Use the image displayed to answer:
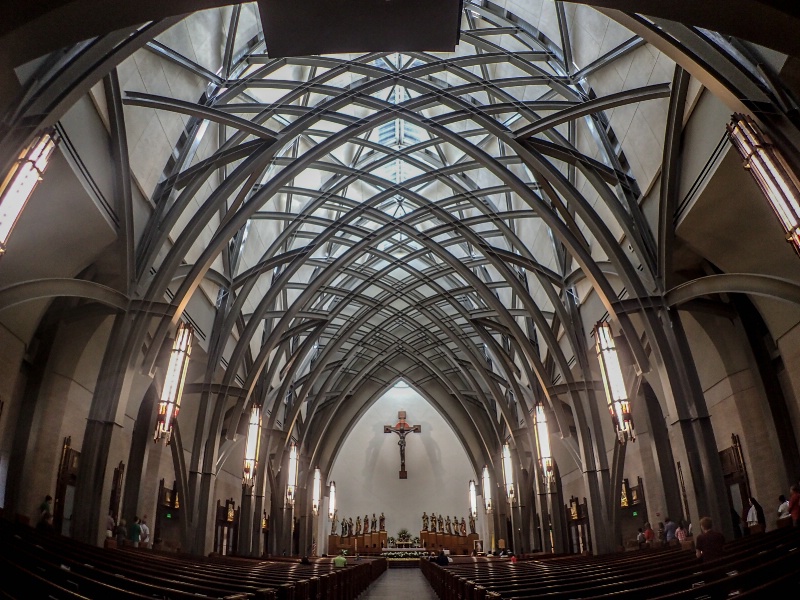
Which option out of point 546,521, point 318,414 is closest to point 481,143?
point 546,521

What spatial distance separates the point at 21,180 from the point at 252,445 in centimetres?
1725

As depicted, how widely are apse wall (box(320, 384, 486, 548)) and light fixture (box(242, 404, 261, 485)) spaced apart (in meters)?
23.4

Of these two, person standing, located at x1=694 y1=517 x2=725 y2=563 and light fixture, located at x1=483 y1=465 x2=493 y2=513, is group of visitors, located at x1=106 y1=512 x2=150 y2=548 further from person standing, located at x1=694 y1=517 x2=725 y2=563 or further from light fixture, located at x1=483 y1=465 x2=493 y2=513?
light fixture, located at x1=483 y1=465 x2=493 y2=513

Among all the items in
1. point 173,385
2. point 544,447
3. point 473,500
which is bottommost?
point 473,500

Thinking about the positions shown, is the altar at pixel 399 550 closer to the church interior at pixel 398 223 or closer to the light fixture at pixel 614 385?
the church interior at pixel 398 223

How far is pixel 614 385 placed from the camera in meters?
16.6

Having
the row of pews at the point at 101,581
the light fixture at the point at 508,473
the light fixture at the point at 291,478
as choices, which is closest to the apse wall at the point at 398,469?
the light fixture at the point at 508,473

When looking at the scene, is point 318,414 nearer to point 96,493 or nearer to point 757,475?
point 96,493

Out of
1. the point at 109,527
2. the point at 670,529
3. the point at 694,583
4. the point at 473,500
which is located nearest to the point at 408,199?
the point at 670,529

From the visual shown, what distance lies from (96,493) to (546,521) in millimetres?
20784

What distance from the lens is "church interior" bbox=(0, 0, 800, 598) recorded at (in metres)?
9.02

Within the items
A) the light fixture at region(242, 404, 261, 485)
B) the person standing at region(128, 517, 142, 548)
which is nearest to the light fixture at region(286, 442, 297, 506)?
the light fixture at region(242, 404, 261, 485)

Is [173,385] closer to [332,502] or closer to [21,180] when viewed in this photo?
[21,180]

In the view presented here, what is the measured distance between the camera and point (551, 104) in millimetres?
17578
